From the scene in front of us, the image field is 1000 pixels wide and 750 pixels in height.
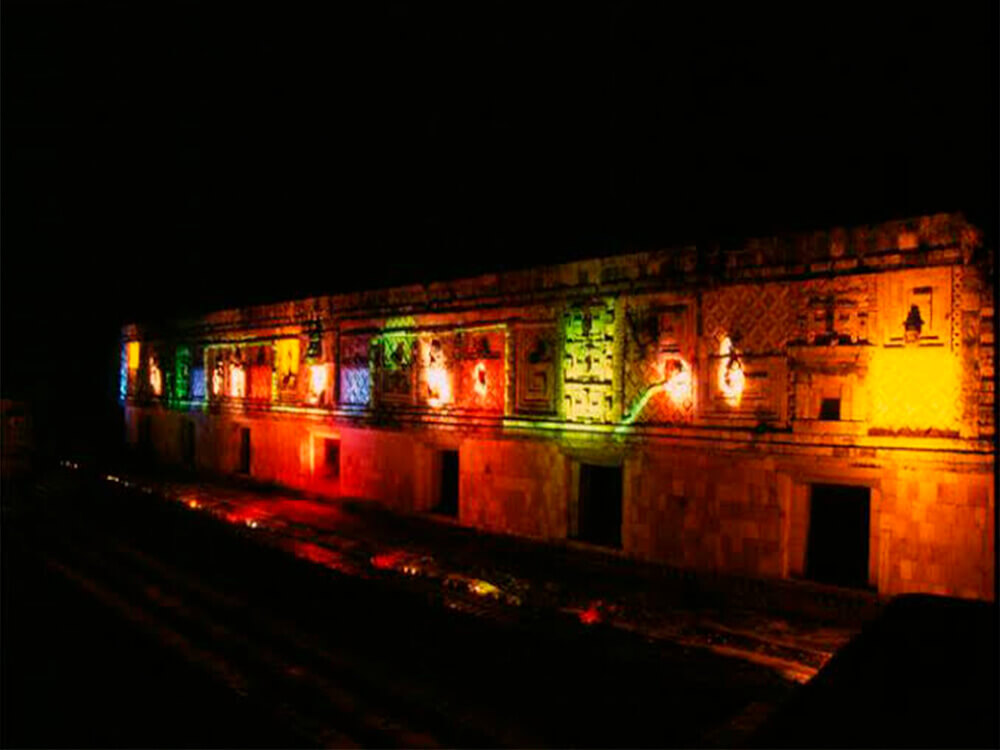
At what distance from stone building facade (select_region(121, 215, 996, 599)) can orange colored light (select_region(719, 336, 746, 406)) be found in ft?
0.09

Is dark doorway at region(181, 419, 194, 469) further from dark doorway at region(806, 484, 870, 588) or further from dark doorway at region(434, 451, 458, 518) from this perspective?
dark doorway at region(806, 484, 870, 588)

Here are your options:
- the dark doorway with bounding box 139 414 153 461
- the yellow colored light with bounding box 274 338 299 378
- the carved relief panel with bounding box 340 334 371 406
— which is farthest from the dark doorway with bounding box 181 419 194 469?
the carved relief panel with bounding box 340 334 371 406

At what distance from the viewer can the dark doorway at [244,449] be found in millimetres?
20141

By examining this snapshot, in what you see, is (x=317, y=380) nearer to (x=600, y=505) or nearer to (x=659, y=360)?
(x=600, y=505)

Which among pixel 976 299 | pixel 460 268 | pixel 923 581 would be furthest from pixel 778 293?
pixel 460 268

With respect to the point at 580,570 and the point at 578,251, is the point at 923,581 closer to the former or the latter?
the point at 580,570

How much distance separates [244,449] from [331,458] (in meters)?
4.54

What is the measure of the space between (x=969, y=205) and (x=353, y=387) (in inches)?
487

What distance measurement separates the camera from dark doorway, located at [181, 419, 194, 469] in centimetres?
2255

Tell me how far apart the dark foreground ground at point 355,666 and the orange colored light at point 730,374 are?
3059mm

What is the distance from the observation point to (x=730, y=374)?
941cm

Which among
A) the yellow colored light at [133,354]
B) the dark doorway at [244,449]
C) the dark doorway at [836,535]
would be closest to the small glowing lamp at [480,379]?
the dark doorway at [836,535]

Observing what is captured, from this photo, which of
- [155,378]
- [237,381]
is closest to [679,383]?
[237,381]

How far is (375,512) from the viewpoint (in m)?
15.2
